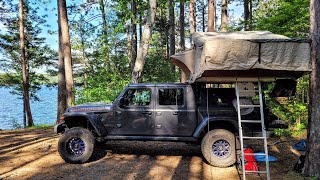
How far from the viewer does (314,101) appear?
6.05 meters

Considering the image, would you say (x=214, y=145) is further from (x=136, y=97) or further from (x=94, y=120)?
(x=94, y=120)

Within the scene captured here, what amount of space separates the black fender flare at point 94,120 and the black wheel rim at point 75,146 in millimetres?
543

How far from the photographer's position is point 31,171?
7109 millimetres

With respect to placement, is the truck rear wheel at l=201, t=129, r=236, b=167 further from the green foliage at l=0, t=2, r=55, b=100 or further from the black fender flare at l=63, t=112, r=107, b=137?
the green foliage at l=0, t=2, r=55, b=100

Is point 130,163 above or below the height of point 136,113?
below

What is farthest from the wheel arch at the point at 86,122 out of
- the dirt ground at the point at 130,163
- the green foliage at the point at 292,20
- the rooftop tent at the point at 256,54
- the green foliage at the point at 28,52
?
the green foliage at the point at 28,52

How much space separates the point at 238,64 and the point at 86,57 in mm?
24924

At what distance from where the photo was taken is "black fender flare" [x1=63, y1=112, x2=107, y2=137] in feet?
25.5

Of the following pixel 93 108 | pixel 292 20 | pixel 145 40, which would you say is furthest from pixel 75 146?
pixel 292 20

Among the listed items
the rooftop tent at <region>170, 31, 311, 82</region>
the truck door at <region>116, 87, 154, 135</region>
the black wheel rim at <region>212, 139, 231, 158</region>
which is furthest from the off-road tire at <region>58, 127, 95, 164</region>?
the rooftop tent at <region>170, 31, 311, 82</region>

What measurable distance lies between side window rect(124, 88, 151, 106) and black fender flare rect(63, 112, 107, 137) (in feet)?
2.76

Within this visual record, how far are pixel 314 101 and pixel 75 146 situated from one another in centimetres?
568

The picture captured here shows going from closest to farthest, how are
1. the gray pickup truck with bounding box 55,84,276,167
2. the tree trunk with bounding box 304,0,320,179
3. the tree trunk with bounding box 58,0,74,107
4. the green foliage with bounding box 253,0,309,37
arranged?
the tree trunk with bounding box 304,0,320,179 < the gray pickup truck with bounding box 55,84,276,167 < the green foliage with bounding box 253,0,309,37 < the tree trunk with bounding box 58,0,74,107

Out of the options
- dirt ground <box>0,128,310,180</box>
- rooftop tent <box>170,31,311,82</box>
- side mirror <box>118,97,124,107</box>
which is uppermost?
rooftop tent <box>170,31,311,82</box>
